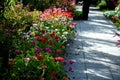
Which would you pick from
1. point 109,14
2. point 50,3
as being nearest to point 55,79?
point 50,3

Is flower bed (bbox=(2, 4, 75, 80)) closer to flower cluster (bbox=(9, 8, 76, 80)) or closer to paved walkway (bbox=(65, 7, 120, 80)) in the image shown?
flower cluster (bbox=(9, 8, 76, 80))

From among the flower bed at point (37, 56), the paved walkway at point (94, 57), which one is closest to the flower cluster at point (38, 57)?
the flower bed at point (37, 56)

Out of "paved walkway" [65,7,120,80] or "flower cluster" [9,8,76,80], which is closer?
"flower cluster" [9,8,76,80]

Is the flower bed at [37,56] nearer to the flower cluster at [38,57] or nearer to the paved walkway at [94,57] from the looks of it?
the flower cluster at [38,57]

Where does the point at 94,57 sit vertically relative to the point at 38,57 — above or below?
below

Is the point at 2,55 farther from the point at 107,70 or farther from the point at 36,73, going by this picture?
the point at 107,70

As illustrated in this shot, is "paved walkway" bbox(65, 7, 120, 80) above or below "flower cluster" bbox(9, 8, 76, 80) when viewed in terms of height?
below

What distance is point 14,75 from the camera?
5246mm

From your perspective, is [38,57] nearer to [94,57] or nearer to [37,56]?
[37,56]

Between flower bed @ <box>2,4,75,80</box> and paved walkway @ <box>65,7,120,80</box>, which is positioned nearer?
flower bed @ <box>2,4,75,80</box>

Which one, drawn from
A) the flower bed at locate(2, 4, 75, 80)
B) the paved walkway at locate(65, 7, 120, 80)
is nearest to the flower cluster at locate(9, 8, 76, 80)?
the flower bed at locate(2, 4, 75, 80)

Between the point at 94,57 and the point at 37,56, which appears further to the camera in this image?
the point at 94,57

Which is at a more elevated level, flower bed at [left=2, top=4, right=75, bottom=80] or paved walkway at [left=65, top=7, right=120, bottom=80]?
flower bed at [left=2, top=4, right=75, bottom=80]

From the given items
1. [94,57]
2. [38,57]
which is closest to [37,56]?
[38,57]
